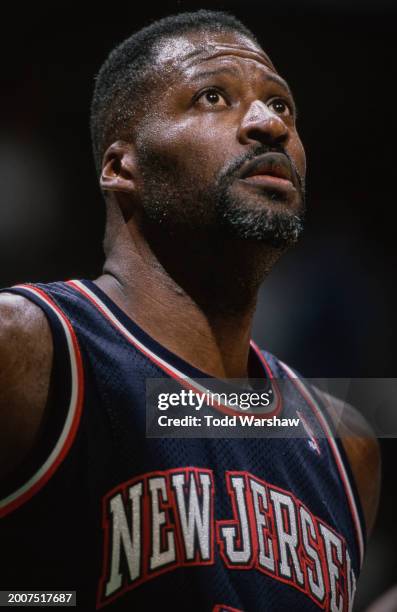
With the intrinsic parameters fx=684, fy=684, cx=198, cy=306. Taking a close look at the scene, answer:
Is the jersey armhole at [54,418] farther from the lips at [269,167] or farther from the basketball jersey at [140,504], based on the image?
the lips at [269,167]

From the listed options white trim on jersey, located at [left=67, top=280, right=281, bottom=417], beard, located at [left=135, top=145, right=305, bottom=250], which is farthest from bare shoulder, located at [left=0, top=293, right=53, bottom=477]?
beard, located at [left=135, top=145, right=305, bottom=250]

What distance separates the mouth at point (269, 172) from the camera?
1.00m

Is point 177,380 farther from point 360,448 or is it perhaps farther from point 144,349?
point 360,448

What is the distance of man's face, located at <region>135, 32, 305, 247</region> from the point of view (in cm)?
100

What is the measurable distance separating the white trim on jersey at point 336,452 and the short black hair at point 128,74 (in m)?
0.53

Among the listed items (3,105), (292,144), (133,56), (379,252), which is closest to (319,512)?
(292,144)

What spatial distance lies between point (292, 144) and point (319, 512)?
57 cm

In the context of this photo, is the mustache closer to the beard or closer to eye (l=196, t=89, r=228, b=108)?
the beard

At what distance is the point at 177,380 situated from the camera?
3.15ft

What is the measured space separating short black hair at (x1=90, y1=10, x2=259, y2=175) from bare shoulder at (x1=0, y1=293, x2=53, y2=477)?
448mm

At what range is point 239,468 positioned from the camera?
925 millimetres

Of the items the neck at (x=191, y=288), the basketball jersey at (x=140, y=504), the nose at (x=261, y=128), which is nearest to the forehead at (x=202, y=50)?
the nose at (x=261, y=128)

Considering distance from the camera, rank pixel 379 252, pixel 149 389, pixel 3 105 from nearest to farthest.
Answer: pixel 149 389
pixel 3 105
pixel 379 252

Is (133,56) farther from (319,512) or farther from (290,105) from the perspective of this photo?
(319,512)
